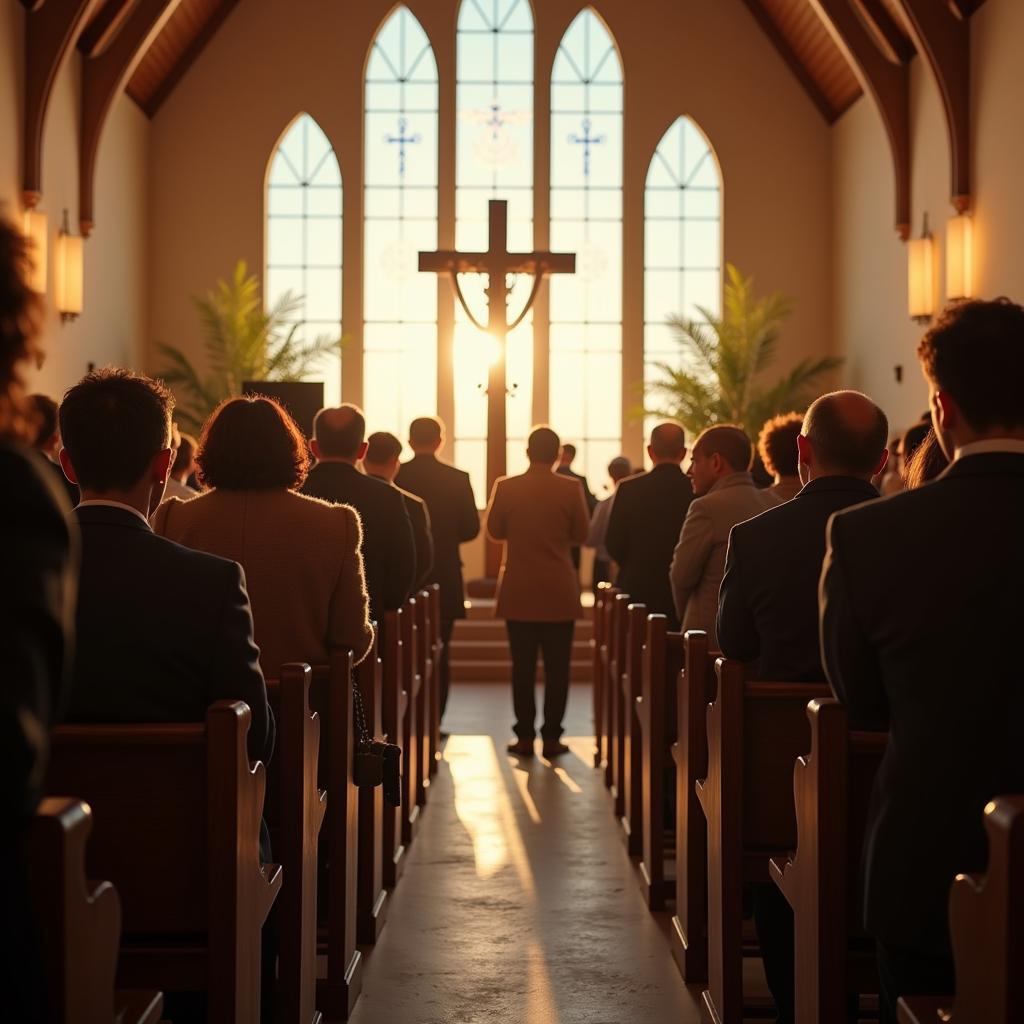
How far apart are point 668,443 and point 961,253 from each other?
17.0 ft

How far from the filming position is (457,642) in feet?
35.6

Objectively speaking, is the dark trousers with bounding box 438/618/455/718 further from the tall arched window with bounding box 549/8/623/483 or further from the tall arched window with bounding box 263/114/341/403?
the tall arched window with bounding box 263/114/341/403

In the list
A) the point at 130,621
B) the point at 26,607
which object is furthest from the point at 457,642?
the point at 26,607

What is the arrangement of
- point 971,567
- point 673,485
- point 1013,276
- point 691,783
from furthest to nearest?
point 1013,276 → point 673,485 → point 691,783 → point 971,567

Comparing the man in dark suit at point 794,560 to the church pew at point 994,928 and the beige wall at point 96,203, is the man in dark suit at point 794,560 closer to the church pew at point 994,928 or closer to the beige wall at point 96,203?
the church pew at point 994,928

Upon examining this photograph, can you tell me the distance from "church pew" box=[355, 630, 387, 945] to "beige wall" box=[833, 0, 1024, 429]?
6789 millimetres

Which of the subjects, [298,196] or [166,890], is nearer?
[166,890]

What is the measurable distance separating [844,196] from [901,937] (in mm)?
13113

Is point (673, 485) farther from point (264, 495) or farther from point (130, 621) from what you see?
point (130, 621)

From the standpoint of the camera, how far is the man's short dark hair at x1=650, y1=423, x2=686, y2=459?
615 centimetres

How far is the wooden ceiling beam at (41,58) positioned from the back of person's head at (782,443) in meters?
7.59

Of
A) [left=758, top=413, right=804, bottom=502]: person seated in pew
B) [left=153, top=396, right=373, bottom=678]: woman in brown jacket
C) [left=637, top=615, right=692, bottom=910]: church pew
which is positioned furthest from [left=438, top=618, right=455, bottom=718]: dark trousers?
[left=153, top=396, right=373, bottom=678]: woman in brown jacket

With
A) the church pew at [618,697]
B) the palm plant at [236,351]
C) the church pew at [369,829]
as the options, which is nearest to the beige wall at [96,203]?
the palm plant at [236,351]

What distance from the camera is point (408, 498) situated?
19.4 feet
